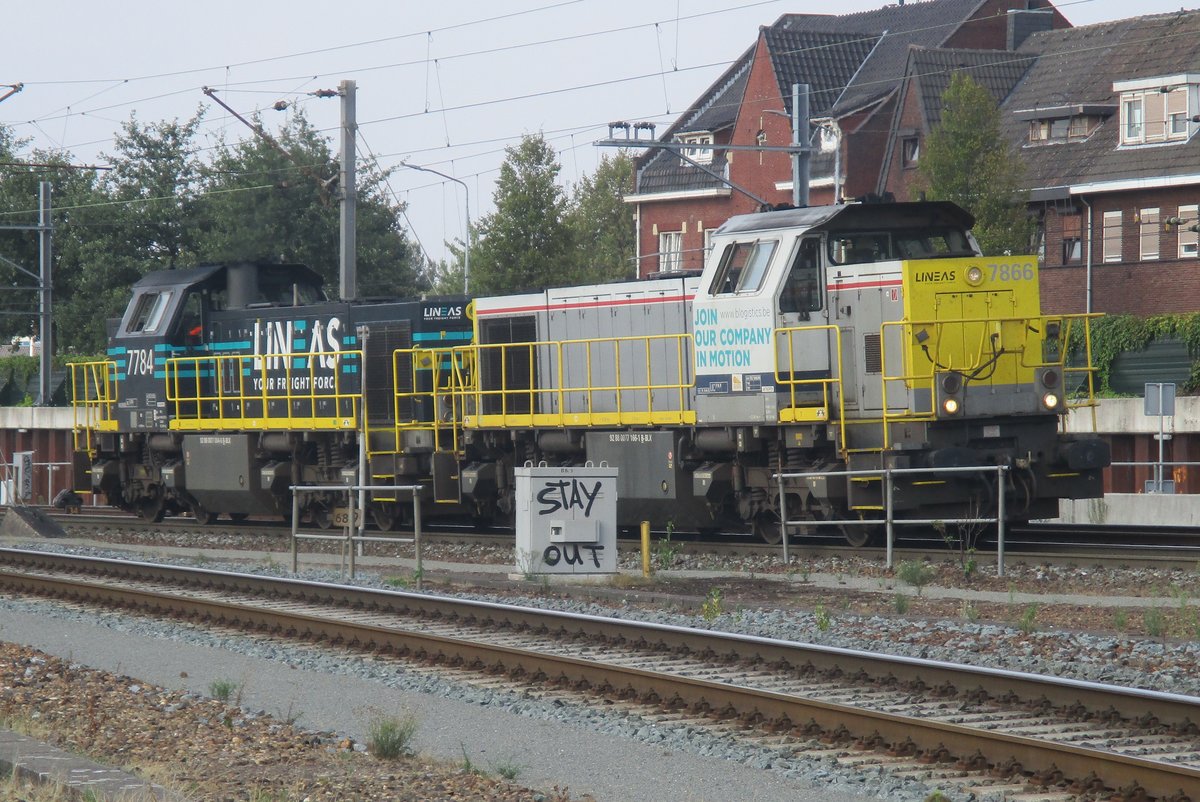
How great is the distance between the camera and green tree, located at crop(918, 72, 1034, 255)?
1478 inches

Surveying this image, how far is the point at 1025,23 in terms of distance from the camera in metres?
48.5

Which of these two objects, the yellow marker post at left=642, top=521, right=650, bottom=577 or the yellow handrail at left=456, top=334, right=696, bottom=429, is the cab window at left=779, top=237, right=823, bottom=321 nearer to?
the yellow handrail at left=456, top=334, right=696, bottom=429

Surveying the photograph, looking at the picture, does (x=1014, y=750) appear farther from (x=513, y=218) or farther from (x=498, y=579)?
(x=513, y=218)

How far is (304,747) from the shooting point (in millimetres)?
7941

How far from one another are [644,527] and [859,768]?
26.0 ft

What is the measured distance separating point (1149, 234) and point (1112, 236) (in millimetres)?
1095

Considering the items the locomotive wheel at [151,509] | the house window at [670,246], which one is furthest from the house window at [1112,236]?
the locomotive wheel at [151,509]

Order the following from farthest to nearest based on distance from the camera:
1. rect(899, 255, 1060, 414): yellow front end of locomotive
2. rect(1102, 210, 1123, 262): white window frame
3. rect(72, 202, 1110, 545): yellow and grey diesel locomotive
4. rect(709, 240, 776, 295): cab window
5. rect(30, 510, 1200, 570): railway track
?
rect(1102, 210, 1123, 262): white window frame
rect(709, 240, 776, 295): cab window
rect(72, 202, 1110, 545): yellow and grey diesel locomotive
rect(899, 255, 1060, 414): yellow front end of locomotive
rect(30, 510, 1200, 570): railway track

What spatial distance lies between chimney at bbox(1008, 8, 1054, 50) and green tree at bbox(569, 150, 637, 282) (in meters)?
27.8

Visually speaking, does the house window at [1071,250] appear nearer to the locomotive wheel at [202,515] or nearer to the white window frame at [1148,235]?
the white window frame at [1148,235]

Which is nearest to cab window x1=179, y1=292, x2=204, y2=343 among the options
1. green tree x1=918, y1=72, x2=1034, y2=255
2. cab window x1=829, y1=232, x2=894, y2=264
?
cab window x1=829, y1=232, x2=894, y2=264

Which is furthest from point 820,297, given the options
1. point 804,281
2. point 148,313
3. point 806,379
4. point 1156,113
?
point 1156,113

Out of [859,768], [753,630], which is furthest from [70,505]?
[859,768]

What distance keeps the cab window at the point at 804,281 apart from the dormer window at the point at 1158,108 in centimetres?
2481
